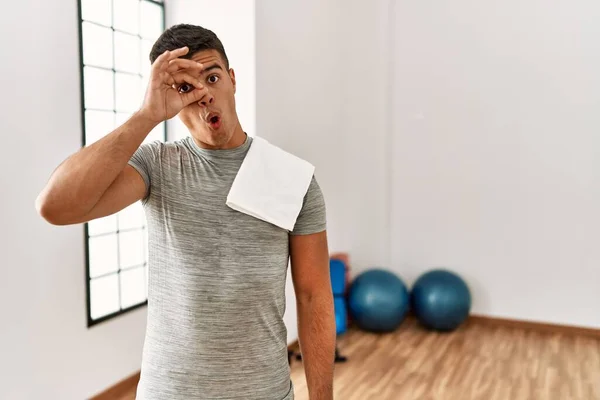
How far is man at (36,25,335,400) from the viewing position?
3.56 feet

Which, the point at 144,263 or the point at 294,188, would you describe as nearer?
the point at 294,188

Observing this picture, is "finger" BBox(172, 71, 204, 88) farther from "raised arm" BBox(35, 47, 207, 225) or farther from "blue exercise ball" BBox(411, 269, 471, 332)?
"blue exercise ball" BBox(411, 269, 471, 332)

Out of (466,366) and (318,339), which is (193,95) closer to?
(318,339)

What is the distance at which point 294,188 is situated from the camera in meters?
1.24

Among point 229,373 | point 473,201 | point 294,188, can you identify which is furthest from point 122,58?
point 473,201

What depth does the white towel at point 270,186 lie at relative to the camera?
1135mm

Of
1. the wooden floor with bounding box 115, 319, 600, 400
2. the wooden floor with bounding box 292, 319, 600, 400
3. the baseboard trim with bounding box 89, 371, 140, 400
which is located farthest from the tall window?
the wooden floor with bounding box 292, 319, 600, 400

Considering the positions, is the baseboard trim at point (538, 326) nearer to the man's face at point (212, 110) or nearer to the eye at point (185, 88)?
the man's face at point (212, 110)

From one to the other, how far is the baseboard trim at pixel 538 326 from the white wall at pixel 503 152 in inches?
1.8

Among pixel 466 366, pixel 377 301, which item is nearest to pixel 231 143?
pixel 466 366

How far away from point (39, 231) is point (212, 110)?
1748 mm

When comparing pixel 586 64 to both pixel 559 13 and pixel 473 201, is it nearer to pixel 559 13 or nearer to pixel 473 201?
pixel 559 13

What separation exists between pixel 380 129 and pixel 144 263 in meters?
2.31

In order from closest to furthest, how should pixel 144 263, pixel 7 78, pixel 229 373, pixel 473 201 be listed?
pixel 229 373, pixel 7 78, pixel 144 263, pixel 473 201
